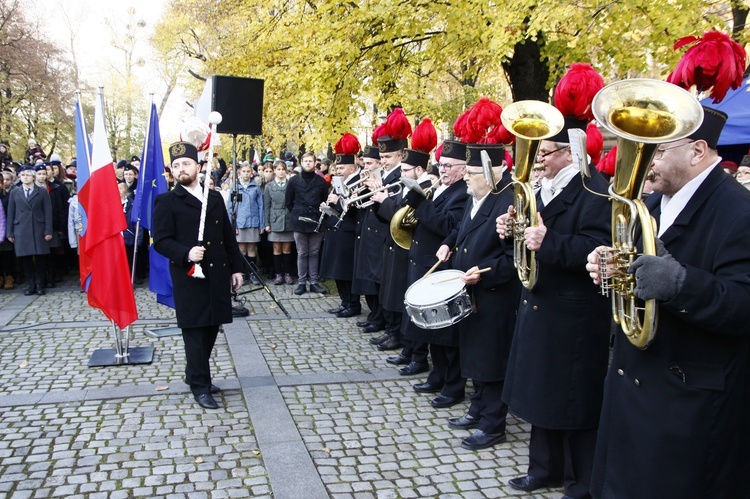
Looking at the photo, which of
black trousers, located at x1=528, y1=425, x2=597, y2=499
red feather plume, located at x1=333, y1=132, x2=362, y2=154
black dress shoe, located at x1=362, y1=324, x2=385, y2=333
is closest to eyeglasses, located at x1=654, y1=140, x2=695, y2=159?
black trousers, located at x1=528, y1=425, x2=597, y2=499

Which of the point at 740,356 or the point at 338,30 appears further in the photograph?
the point at 338,30

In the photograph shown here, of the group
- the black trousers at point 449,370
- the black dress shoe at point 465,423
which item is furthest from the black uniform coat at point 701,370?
the black trousers at point 449,370

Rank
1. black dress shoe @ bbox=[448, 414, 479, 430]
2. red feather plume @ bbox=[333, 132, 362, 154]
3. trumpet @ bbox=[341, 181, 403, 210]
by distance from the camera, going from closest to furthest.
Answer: black dress shoe @ bbox=[448, 414, 479, 430] → trumpet @ bbox=[341, 181, 403, 210] → red feather plume @ bbox=[333, 132, 362, 154]

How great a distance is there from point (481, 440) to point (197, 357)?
2.63 meters

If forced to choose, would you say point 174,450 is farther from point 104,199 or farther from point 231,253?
point 104,199

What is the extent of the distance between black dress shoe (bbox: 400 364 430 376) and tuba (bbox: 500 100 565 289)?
3.11m

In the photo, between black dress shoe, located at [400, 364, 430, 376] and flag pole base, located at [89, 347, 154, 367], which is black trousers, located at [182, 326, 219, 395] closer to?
flag pole base, located at [89, 347, 154, 367]

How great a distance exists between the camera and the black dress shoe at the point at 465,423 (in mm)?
5574

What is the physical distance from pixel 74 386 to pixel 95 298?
1.00m

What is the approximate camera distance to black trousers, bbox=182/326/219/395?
602 cm

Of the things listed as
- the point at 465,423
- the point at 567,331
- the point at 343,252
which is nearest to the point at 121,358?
the point at 343,252

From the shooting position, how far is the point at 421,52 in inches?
493

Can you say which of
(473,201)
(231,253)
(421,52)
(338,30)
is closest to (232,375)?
(231,253)

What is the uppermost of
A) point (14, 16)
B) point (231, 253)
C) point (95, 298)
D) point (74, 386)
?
point (14, 16)
